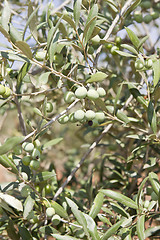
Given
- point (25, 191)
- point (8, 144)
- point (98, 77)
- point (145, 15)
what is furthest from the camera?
point (145, 15)

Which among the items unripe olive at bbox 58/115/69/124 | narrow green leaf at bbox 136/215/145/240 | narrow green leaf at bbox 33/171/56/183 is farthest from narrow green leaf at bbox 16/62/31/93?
narrow green leaf at bbox 136/215/145/240

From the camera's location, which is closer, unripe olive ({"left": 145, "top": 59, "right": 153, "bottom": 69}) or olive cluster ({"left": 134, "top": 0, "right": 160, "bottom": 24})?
unripe olive ({"left": 145, "top": 59, "right": 153, "bottom": 69})

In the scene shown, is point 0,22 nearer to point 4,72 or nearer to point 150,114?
point 4,72

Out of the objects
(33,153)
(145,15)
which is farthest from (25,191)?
(145,15)

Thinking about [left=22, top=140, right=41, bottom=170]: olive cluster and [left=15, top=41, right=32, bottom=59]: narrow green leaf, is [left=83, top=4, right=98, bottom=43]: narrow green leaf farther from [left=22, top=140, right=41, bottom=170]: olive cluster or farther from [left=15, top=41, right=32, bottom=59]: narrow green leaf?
[left=22, top=140, right=41, bottom=170]: olive cluster

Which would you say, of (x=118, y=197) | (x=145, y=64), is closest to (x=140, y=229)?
(x=118, y=197)

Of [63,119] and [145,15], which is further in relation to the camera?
[145,15]

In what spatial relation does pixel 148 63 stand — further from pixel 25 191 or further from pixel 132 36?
pixel 25 191

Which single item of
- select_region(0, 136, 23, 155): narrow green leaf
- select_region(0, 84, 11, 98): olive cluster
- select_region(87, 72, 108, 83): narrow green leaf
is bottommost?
select_region(0, 136, 23, 155): narrow green leaf

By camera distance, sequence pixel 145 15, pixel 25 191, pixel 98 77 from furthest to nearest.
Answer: pixel 145 15
pixel 25 191
pixel 98 77

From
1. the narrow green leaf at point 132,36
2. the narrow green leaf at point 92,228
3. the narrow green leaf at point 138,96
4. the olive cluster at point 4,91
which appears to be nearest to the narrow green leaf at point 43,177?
the narrow green leaf at point 92,228

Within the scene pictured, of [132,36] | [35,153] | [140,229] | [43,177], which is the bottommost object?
[140,229]

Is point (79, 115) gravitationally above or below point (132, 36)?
below

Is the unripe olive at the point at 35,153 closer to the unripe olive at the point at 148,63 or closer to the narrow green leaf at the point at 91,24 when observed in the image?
the narrow green leaf at the point at 91,24
